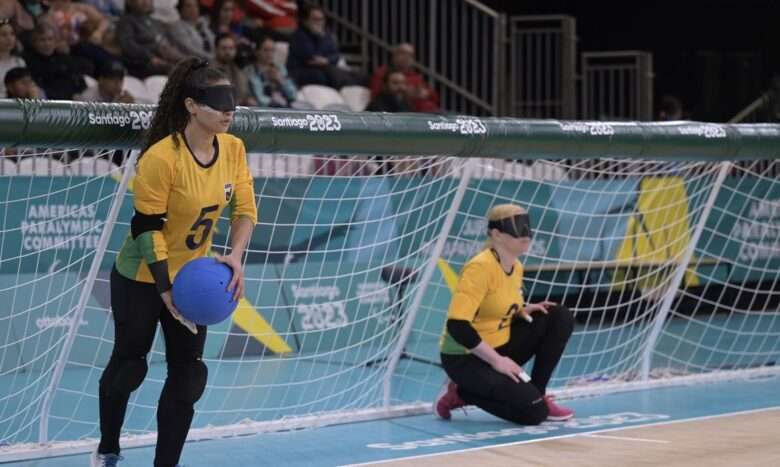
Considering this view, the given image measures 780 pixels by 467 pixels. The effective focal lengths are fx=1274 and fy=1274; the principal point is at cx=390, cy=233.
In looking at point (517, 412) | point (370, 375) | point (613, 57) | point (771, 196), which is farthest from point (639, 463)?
point (613, 57)

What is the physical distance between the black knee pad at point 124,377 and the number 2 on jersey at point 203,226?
551 millimetres

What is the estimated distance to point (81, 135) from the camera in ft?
19.2

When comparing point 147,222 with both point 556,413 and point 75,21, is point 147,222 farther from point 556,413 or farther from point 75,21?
point 75,21

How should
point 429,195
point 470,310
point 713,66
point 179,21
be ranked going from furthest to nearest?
point 713,66 < point 179,21 < point 429,195 < point 470,310

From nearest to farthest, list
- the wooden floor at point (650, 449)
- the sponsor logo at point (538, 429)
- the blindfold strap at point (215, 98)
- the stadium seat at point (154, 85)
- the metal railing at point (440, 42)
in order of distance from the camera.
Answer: the blindfold strap at point (215, 98) < the wooden floor at point (650, 449) < the sponsor logo at point (538, 429) < the stadium seat at point (154, 85) < the metal railing at point (440, 42)

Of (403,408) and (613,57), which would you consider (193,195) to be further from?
(613,57)

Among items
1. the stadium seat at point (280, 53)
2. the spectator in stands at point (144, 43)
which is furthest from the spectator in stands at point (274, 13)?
the spectator in stands at point (144, 43)

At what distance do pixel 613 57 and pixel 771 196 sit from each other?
17.5ft

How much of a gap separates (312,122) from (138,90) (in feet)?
18.7

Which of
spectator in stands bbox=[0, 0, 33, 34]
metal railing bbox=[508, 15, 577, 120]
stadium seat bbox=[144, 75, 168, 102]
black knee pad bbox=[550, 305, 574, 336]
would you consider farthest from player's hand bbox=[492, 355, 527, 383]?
metal railing bbox=[508, 15, 577, 120]

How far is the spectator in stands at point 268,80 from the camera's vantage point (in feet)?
42.8

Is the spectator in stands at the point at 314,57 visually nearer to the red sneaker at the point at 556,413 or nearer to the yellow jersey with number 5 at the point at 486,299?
the yellow jersey with number 5 at the point at 486,299

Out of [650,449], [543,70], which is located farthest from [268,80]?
[650,449]

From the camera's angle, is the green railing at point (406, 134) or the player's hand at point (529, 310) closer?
the green railing at point (406, 134)
